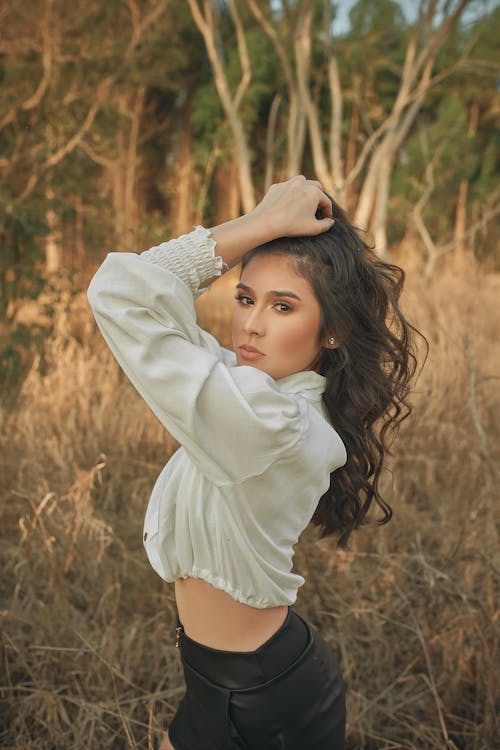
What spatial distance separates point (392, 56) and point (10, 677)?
12.3m

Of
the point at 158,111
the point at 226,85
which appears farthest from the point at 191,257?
the point at 158,111

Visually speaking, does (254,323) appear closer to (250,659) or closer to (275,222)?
(275,222)

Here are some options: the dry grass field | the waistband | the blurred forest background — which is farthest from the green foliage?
the waistband

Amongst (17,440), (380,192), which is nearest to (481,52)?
(380,192)

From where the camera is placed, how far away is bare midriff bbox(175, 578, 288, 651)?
3.74 ft

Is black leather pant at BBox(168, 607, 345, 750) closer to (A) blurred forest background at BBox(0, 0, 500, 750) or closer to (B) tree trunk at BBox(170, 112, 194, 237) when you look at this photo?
(A) blurred forest background at BBox(0, 0, 500, 750)

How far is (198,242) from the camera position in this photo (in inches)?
42.7

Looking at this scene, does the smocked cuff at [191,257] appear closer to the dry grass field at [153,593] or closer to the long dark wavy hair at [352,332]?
the long dark wavy hair at [352,332]

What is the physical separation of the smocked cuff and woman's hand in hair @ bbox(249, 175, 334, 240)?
116mm

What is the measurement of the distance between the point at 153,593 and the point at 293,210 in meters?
1.50

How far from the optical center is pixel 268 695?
1.12 m

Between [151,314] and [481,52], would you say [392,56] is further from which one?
[151,314]

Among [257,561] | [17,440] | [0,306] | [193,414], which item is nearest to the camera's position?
[193,414]

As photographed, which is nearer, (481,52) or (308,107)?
(308,107)
